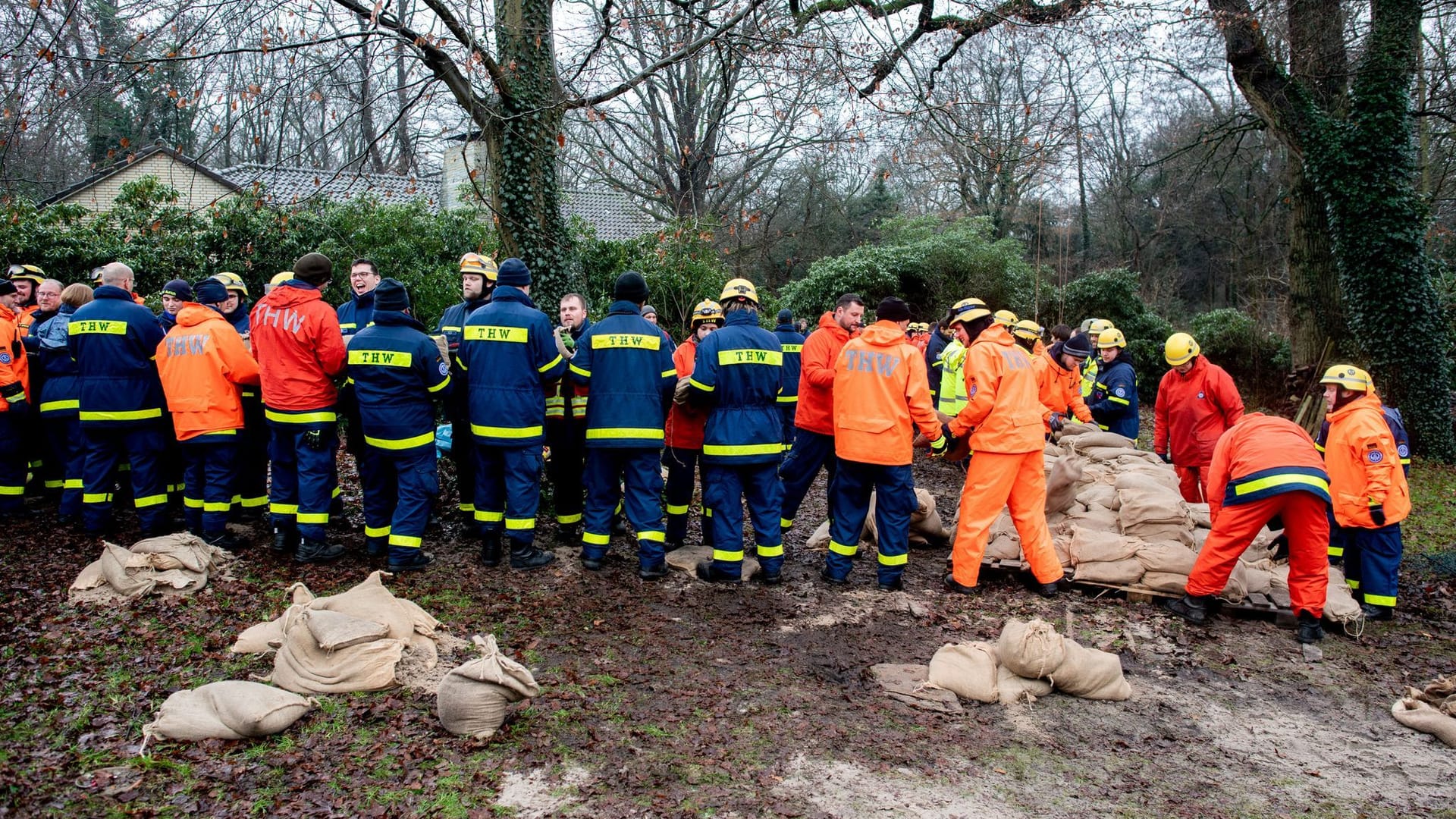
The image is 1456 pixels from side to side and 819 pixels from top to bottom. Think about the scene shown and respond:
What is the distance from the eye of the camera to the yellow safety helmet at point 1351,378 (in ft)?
20.2

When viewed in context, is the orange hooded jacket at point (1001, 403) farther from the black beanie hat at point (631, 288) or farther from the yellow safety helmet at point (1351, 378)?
the black beanie hat at point (631, 288)

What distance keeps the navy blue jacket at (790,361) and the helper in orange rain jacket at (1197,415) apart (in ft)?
11.8

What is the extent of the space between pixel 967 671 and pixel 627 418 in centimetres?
274

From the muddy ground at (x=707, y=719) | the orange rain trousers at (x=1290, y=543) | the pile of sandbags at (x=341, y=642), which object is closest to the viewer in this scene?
the muddy ground at (x=707, y=719)

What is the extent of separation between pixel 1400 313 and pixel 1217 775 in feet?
39.4

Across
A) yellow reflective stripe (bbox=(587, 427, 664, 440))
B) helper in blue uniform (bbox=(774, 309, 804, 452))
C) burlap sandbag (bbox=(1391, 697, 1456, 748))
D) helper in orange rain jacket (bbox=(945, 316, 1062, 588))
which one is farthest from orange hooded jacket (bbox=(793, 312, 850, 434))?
burlap sandbag (bbox=(1391, 697, 1456, 748))

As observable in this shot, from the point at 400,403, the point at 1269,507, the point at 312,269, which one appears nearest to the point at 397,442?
the point at 400,403

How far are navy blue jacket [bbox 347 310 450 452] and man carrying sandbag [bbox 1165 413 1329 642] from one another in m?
5.35

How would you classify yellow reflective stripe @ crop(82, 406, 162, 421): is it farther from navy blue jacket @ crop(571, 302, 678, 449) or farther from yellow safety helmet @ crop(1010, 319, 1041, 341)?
yellow safety helmet @ crop(1010, 319, 1041, 341)

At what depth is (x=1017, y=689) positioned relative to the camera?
4.64m

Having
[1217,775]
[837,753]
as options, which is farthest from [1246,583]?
[837,753]

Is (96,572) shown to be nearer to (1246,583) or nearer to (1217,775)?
(1217,775)

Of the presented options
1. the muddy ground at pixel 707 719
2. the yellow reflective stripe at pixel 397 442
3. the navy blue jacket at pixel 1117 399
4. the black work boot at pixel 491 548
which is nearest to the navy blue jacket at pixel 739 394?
the muddy ground at pixel 707 719

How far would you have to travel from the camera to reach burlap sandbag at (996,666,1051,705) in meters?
4.61
